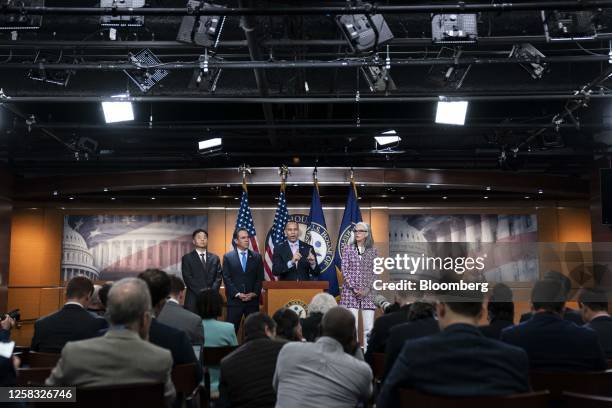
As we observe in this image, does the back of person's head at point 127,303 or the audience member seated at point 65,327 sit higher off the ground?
the back of person's head at point 127,303

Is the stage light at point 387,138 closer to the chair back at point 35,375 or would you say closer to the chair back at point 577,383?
the chair back at point 577,383

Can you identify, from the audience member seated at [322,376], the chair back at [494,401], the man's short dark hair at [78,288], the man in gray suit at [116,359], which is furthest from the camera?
the man's short dark hair at [78,288]

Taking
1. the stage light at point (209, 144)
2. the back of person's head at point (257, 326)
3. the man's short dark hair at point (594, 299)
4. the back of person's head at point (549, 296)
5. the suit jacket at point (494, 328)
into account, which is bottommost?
the suit jacket at point (494, 328)

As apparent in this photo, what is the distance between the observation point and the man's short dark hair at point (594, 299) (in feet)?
15.9

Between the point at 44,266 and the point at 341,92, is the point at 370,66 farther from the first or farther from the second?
the point at 44,266

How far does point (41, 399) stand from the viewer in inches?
99.8

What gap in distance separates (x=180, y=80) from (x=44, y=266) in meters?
6.05

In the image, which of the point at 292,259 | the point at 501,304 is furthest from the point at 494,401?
the point at 292,259

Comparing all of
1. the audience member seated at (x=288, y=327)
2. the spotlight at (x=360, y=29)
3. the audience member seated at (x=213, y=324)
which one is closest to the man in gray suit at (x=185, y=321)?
the audience member seated at (x=213, y=324)

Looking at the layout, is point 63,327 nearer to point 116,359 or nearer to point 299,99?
point 116,359

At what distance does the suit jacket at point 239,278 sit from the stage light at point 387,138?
11.0 feet

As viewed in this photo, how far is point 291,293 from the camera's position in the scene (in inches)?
341

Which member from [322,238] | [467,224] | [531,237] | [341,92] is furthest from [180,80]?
[531,237]

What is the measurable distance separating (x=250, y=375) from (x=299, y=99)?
6219 millimetres
